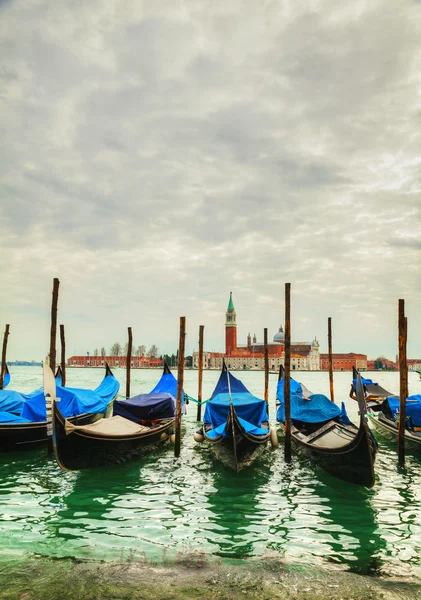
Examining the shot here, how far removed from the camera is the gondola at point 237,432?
25.2ft

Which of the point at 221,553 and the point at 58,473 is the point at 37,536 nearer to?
the point at 221,553

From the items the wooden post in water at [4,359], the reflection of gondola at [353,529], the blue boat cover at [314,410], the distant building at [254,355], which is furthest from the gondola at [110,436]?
the distant building at [254,355]

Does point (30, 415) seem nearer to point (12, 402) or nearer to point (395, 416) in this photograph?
point (12, 402)

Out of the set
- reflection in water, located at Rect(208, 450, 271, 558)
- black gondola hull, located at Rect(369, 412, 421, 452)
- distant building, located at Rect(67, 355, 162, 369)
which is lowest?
distant building, located at Rect(67, 355, 162, 369)

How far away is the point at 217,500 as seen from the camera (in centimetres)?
650

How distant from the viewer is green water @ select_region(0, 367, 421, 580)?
4699 mm

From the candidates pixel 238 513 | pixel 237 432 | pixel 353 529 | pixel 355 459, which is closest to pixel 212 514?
pixel 238 513

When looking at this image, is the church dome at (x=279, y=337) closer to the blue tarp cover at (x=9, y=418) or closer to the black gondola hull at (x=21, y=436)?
the black gondola hull at (x=21, y=436)

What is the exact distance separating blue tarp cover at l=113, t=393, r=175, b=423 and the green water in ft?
6.69

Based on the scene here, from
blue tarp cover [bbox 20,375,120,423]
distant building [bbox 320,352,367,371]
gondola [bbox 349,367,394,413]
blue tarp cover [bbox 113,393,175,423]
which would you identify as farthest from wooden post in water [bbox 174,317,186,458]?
distant building [bbox 320,352,367,371]

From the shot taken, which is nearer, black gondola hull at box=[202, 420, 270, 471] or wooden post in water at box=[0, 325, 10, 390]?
black gondola hull at box=[202, 420, 270, 471]

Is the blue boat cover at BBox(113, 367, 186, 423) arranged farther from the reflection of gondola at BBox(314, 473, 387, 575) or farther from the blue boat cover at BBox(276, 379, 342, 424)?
the reflection of gondola at BBox(314, 473, 387, 575)

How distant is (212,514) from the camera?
5902 mm

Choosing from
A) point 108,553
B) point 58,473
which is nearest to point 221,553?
point 108,553
